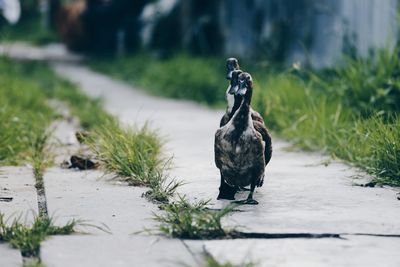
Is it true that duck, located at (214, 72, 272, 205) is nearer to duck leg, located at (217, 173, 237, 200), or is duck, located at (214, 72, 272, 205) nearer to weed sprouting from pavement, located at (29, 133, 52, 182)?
duck leg, located at (217, 173, 237, 200)

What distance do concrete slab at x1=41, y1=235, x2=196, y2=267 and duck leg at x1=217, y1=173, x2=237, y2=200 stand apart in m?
0.74

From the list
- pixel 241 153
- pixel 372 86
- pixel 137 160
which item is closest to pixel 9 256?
pixel 241 153

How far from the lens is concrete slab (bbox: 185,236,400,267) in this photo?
314 cm

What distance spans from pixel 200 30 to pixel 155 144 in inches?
385

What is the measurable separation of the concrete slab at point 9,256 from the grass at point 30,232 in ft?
0.09

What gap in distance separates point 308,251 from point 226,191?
95 cm

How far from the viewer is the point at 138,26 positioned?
17578 mm

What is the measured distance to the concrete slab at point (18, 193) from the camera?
3947mm

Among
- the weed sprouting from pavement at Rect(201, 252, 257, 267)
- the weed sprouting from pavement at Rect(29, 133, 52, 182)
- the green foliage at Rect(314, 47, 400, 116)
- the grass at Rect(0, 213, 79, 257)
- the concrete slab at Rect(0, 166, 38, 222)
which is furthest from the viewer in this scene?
the green foliage at Rect(314, 47, 400, 116)

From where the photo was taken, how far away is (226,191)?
4.18 m

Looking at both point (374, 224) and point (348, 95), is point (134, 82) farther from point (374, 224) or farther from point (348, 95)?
point (374, 224)

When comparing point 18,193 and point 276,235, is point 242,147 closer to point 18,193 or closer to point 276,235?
point 276,235

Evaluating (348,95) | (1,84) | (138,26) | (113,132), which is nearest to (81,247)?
(113,132)

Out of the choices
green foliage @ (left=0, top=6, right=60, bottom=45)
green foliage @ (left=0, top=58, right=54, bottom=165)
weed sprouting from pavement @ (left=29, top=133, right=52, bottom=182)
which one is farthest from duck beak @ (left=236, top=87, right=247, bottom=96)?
green foliage @ (left=0, top=6, right=60, bottom=45)
